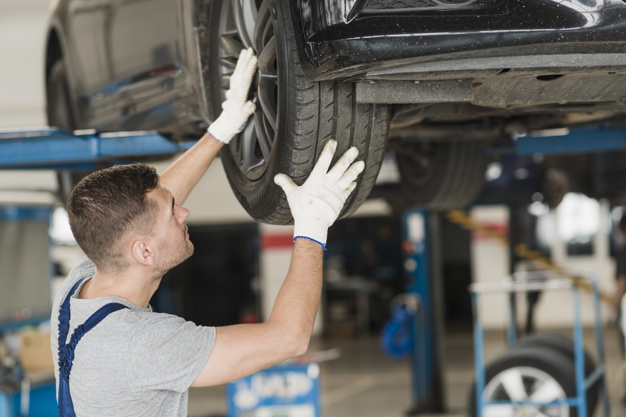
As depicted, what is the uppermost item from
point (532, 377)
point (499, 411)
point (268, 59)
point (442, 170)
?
point (268, 59)

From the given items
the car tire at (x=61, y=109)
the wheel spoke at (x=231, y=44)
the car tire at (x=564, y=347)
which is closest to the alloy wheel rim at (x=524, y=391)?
the car tire at (x=564, y=347)

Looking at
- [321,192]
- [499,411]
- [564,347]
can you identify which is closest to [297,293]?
[321,192]

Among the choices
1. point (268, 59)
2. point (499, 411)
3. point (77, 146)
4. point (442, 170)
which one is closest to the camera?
point (268, 59)

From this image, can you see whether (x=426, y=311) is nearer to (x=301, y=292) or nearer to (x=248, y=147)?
(x=248, y=147)

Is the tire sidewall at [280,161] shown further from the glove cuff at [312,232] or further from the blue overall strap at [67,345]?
the blue overall strap at [67,345]

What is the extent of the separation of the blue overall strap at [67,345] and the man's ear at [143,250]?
107mm

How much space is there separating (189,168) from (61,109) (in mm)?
1656

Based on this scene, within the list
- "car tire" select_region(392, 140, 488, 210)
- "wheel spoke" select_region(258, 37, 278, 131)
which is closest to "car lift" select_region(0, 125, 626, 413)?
"car tire" select_region(392, 140, 488, 210)

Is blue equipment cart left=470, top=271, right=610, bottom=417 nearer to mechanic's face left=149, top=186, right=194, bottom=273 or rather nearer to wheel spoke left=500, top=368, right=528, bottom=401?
wheel spoke left=500, top=368, right=528, bottom=401

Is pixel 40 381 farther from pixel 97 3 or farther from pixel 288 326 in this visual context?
pixel 288 326

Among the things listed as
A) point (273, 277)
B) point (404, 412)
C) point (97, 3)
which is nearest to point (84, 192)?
point (97, 3)

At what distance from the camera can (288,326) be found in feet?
5.64

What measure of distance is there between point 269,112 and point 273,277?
12.2 meters

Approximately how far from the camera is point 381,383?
365 inches
